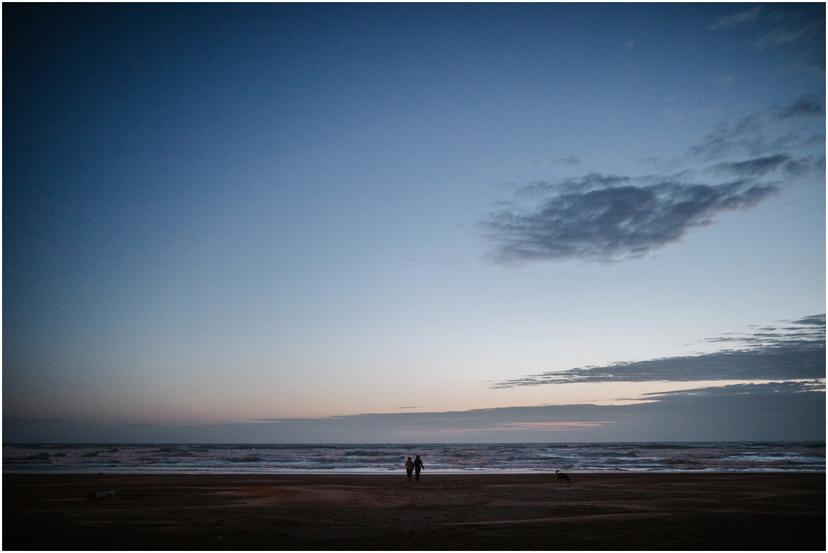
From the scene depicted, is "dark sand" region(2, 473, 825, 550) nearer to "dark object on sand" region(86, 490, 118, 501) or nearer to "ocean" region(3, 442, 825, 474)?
"dark object on sand" region(86, 490, 118, 501)

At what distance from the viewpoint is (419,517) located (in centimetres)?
1739

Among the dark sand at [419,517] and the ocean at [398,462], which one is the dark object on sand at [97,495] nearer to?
the dark sand at [419,517]

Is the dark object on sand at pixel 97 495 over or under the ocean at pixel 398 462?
over

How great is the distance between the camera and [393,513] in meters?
18.4

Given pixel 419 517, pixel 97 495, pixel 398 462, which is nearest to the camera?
pixel 419 517

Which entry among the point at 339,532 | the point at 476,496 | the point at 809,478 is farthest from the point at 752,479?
the point at 339,532

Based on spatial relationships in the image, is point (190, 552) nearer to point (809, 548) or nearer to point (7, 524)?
point (7, 524)

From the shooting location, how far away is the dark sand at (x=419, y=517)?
14.1 meters

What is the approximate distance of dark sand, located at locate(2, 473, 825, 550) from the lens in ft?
46.2

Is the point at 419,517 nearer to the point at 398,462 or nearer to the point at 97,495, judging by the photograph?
the point at 97,495

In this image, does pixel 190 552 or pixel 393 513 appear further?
pixel 393 513

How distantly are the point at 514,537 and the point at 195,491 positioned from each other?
53.4ft

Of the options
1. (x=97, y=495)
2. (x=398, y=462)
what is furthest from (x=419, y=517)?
(x=398, y=462)

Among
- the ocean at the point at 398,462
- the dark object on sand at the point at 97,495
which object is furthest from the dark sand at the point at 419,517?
the ocean at the point at 398,462
